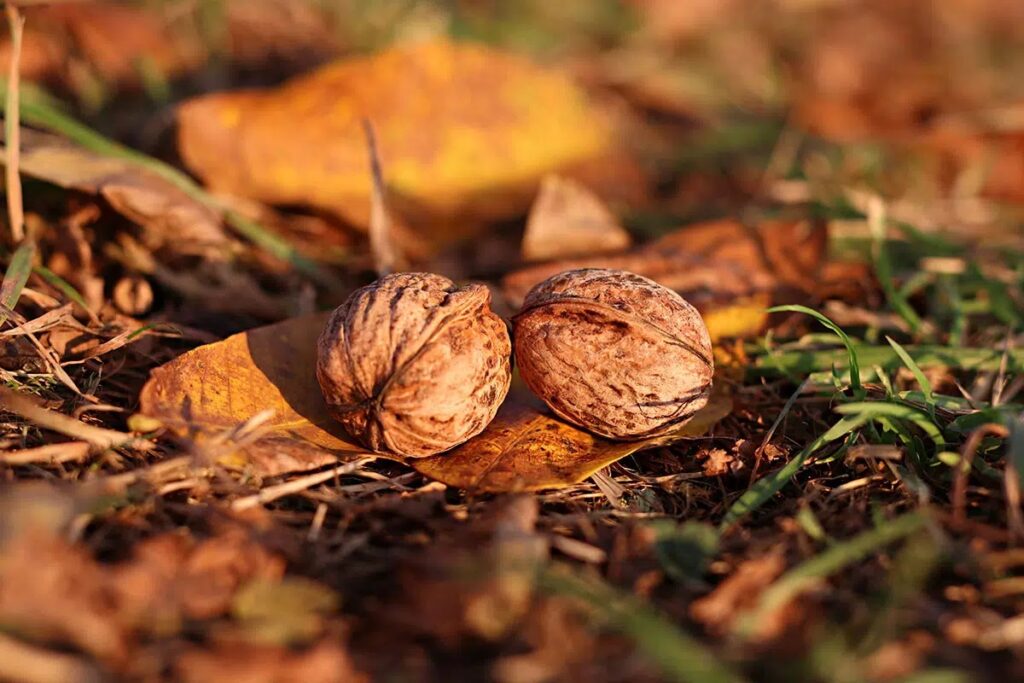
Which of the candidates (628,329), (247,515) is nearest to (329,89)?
(628,329)

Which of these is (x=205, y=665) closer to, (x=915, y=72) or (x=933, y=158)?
(x=933, y=158)

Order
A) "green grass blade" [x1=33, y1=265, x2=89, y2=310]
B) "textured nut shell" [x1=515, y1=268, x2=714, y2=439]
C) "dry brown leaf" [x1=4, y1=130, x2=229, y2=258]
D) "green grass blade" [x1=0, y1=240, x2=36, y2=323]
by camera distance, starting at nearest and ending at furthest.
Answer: "textured nut shell" [x1=515, y1=268, x2=714, y2=439]
"green grass blade" [x1=0, y1=240, x2=36, y2=323]
"green grass blade" [x1=33, y1=265, x2=89, y2=310]
"dry brown leaf" [x1=4, y1=130, x2=229, y2=258]

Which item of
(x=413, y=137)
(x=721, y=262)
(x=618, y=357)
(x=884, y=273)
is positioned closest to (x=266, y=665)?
(x=618, y=357)

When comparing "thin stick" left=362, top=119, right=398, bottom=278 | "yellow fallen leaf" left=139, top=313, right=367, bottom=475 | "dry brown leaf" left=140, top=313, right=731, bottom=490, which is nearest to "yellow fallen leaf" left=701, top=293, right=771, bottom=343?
"dry brown leaf" left=140, top=313, right=731, bottom=490

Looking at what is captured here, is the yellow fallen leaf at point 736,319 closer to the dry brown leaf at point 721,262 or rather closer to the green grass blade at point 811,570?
the dry brown leaf at point 721,262

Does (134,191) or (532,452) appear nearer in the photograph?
(532,452)

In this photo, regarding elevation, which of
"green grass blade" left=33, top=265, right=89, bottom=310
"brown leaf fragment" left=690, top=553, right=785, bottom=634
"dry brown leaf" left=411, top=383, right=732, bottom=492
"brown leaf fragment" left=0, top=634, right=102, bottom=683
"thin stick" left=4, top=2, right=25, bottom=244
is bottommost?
"dry brown leaf" left=411, top=383, right=732, bottom=492

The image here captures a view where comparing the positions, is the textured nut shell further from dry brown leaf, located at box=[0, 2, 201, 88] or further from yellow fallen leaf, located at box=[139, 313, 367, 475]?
dry brown leaf, located at box=[0, 2, 201, 88]

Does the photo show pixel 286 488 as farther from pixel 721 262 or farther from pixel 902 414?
pixel 721 262
